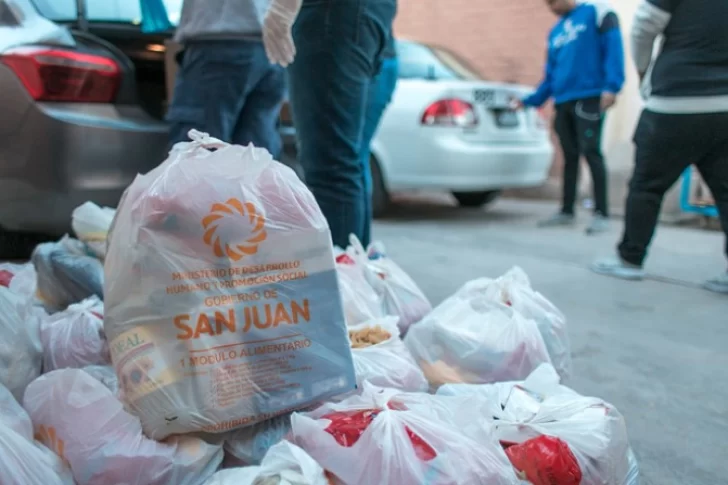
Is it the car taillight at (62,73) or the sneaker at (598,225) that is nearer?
the car taillight at (62,73)

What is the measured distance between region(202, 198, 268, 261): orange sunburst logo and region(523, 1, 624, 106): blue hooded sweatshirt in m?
3.60

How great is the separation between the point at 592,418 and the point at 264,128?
1.64 metres

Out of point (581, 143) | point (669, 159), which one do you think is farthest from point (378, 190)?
point (669, 159)

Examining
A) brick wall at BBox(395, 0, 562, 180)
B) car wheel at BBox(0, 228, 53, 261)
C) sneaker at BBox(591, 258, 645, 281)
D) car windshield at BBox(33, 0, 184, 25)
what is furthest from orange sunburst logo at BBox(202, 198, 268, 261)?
brick wall at BBox(395, 0, 562, 180)

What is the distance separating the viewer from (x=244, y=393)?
1157mm

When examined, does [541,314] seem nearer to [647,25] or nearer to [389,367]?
[389,367]

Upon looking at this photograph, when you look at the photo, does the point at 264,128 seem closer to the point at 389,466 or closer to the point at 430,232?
the point at 389,466

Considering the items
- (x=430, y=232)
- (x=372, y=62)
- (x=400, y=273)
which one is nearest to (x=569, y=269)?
(x=430, y=232)

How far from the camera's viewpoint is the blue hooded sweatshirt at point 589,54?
13.7 ft

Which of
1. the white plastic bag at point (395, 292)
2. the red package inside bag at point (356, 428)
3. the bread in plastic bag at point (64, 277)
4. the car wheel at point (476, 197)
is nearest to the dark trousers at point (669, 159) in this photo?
the white plastic bag at point (395, 292)

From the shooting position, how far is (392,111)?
15.0ft

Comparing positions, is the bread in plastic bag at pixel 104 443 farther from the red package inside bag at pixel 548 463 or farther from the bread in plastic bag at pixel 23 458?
the red package inside bag at pixel 548 463

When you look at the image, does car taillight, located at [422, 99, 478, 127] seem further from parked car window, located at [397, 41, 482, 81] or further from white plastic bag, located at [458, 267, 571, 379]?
white plastic bag, located at [458, 267, 571, 379]

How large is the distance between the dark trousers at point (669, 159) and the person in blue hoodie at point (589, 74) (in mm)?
1362
